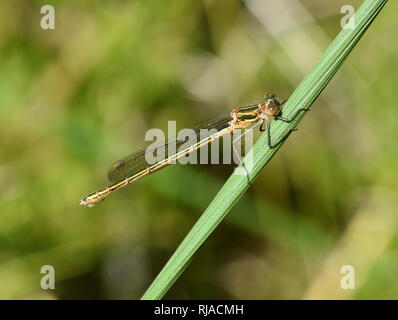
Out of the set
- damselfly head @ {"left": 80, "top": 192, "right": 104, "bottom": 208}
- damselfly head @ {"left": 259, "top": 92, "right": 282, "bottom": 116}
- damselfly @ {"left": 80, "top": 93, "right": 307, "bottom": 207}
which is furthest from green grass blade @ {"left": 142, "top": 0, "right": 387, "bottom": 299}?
damselfly head @ {"left": 80, "top": 192, "right": 104, "bottom": 208}

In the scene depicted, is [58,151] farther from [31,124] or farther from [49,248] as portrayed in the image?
[49,248]

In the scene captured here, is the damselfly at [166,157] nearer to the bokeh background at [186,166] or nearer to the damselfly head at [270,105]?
the damselfly head at [270,105]

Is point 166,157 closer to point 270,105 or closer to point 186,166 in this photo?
point 186,166

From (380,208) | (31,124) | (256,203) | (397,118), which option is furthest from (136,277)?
(397,118)

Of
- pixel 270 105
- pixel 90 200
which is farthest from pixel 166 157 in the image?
pixel 270 105

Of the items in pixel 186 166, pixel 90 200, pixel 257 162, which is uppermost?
pixel 186 166
